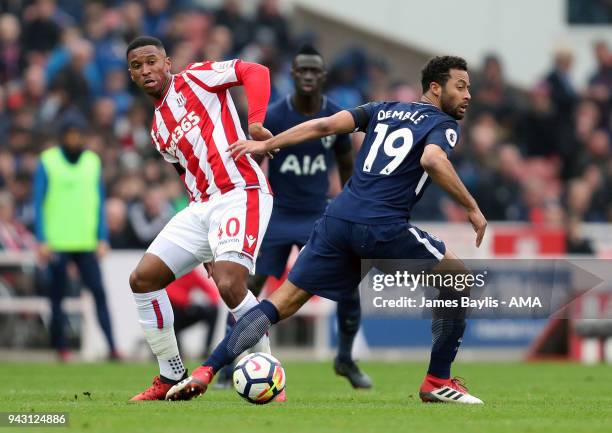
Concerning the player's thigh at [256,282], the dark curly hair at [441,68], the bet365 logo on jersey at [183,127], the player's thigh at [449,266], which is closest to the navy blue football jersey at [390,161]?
the dark curly hair at [441,68]

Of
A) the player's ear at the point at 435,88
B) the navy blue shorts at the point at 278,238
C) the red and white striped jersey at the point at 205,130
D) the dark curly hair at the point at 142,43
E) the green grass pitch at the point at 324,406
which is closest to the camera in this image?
the green grass pitch at the point at 324,406

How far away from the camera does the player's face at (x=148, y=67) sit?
9.48 m

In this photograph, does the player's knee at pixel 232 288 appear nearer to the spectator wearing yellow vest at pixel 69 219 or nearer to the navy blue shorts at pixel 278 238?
the navy blue shorts at pixel 278 238

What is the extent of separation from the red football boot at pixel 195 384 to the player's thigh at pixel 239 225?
2.68 feet

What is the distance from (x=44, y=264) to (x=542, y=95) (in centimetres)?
981

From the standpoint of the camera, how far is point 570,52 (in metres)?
23.4

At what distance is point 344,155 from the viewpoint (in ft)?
37.7

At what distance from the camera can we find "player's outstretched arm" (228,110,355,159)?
8727 millimetres

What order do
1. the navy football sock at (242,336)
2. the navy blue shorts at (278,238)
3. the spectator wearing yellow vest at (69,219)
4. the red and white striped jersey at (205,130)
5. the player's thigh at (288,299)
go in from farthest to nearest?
the spectator wearing yellow vest at (69,219)
the navy blue shorts at (278,238)
the red and white striped jersey at (205,130)
the player's thigh at (288,299)
the navy football sock at (242,336)

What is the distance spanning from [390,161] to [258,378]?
159 cm

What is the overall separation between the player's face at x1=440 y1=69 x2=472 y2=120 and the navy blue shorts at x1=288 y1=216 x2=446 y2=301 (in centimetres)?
81

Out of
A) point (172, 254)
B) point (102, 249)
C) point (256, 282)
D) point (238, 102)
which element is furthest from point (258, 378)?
point (238, 102)

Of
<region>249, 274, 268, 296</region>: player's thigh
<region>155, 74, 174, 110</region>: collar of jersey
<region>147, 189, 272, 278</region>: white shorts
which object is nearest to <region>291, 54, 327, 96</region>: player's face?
<region>249, 274, 268, 296</region>: player's thigh

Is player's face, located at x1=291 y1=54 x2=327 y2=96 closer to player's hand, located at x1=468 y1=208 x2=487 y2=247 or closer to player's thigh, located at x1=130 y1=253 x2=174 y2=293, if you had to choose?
player's thigh, located at x1=130 y1=253 x2=174 y2=293
